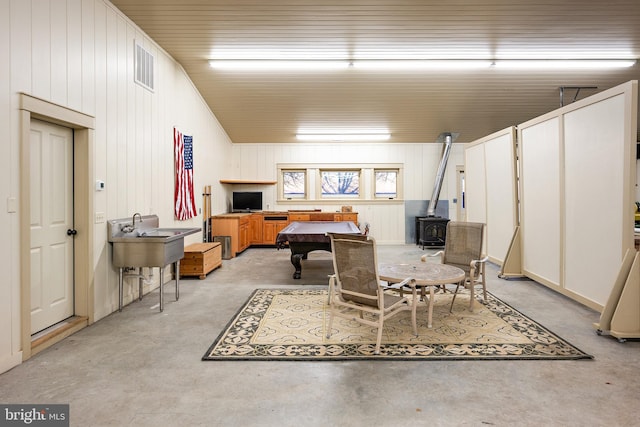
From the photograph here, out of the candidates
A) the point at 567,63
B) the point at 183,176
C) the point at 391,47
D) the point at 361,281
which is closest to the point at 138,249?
the point at 183,176

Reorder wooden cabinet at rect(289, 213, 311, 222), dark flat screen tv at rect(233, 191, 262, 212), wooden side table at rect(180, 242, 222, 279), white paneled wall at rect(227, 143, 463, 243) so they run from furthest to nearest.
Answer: white paneled wall at rect(227, 143, 463, 243) → dark flat screen tv at rect(233, 191, 262, 212) → wooden cabinet at rect(289, 213, 311, 222) → wooden side table at rect(180, 242, 222, 279)

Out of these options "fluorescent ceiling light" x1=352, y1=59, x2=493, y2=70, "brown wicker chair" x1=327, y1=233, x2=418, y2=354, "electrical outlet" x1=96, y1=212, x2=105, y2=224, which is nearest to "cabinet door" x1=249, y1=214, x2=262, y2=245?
"fluorescent ceiling light" x1=352, y1=59, x2=493, y2=70

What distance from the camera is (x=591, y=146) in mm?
3900

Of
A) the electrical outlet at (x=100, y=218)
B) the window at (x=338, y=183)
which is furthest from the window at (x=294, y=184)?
the electrical outlet at (x=100, y=218)

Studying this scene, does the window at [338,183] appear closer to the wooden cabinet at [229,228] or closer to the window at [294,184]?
the window at [294,184]

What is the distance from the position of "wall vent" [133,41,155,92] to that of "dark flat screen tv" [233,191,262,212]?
4.64m

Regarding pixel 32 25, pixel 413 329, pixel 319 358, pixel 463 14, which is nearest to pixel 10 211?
pixel 32 25

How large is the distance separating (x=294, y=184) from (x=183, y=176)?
430cm

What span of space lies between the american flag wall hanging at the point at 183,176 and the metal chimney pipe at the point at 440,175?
6156 mm

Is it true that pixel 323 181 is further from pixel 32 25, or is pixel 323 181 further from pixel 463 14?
pixel 32 25

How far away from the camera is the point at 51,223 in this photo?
331 cm

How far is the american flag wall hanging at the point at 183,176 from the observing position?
5729 millimetres

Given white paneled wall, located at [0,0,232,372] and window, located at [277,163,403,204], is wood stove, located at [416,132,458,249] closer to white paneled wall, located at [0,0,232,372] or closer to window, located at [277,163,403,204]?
window, located at [277,163,403,204]

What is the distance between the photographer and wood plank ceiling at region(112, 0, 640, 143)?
4457mm
